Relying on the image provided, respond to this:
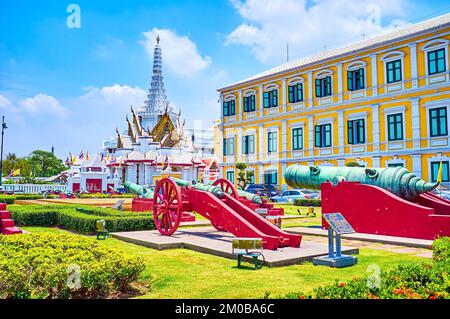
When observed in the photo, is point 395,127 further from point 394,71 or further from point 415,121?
point 394,71

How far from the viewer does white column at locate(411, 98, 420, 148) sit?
26828 mm

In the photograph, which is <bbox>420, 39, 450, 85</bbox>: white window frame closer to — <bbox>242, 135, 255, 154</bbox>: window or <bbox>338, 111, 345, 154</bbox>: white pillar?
<bbox>338, 111, 345, 154</bbox>: white pillar

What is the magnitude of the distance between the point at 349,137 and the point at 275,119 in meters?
6.97

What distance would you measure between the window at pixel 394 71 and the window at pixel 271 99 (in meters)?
9.50

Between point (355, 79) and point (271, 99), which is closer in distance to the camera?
point (355, 79)

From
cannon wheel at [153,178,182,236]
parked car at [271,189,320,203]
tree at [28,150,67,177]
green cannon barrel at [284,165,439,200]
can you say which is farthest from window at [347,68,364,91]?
tree at [28,150,67,177]

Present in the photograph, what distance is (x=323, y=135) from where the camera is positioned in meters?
32.2

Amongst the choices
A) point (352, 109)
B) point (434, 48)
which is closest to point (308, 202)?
point (352, 109)

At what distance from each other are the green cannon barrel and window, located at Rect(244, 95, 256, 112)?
Result: 23.1 metres

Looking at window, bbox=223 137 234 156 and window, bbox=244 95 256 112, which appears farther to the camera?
window, bbox=223 137 234 156

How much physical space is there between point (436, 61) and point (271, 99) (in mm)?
13200

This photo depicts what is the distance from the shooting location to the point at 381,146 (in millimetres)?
28766
